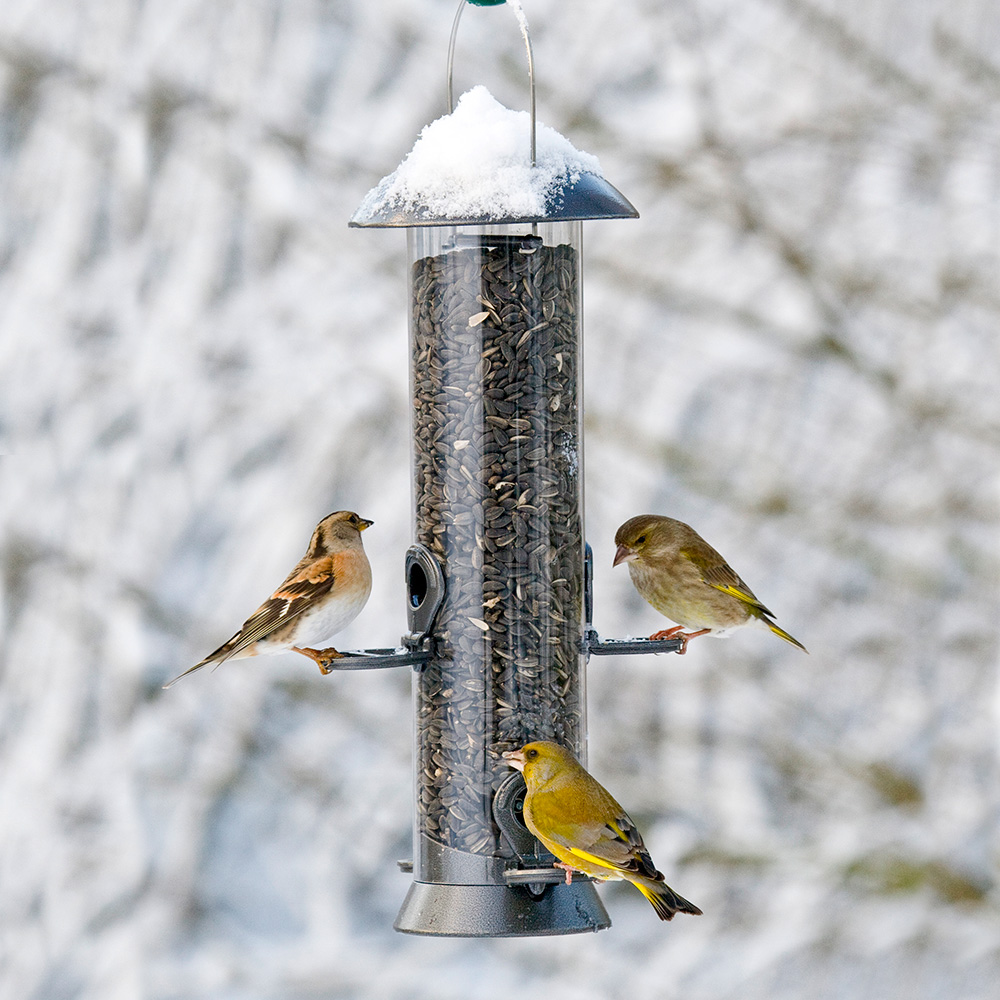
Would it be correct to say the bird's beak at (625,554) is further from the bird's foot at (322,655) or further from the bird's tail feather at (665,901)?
the bird's tail feather at (665,901)

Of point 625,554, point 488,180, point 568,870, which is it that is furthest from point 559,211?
point 568,870

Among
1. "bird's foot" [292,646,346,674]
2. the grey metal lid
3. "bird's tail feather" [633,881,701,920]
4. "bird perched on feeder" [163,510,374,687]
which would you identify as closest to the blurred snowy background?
"bird perched on feeder" [163,510,374,687]

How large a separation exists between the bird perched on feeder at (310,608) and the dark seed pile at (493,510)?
0.84 ft

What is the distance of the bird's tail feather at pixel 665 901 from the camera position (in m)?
2.88

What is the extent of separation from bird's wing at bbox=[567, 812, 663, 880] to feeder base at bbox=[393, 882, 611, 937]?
0.20 meters

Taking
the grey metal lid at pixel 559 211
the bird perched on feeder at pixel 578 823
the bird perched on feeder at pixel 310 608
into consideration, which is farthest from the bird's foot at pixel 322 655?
the grey metal lid at pixel 559 211

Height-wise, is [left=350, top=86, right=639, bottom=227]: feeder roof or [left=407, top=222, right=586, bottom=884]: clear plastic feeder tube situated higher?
[left=350, top=86, right=639, bottom=227]: feeder roof

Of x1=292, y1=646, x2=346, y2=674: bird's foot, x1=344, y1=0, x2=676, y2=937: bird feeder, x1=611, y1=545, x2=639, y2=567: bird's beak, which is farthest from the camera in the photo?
x1=611, y1=545, x2=639, y2=567: bird's beak

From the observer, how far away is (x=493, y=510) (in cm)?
343

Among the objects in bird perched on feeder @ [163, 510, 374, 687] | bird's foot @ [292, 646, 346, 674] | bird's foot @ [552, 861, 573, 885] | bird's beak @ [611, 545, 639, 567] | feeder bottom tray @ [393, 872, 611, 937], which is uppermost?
bird's beak @ [611, 545, 639, 567]

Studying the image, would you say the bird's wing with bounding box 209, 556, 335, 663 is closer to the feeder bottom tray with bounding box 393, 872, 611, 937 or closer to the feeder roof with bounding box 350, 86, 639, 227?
the feeder bottom tray with bounding box 393, 872, 611, 937

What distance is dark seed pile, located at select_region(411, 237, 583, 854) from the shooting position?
3406 millimetres

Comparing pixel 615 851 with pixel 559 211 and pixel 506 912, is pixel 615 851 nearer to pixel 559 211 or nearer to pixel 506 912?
pixel 506 912

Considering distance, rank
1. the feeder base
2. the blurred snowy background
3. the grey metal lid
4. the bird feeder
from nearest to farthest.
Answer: the grey metal lid < the feeder base < the bird feeder < the blurred snowy background
